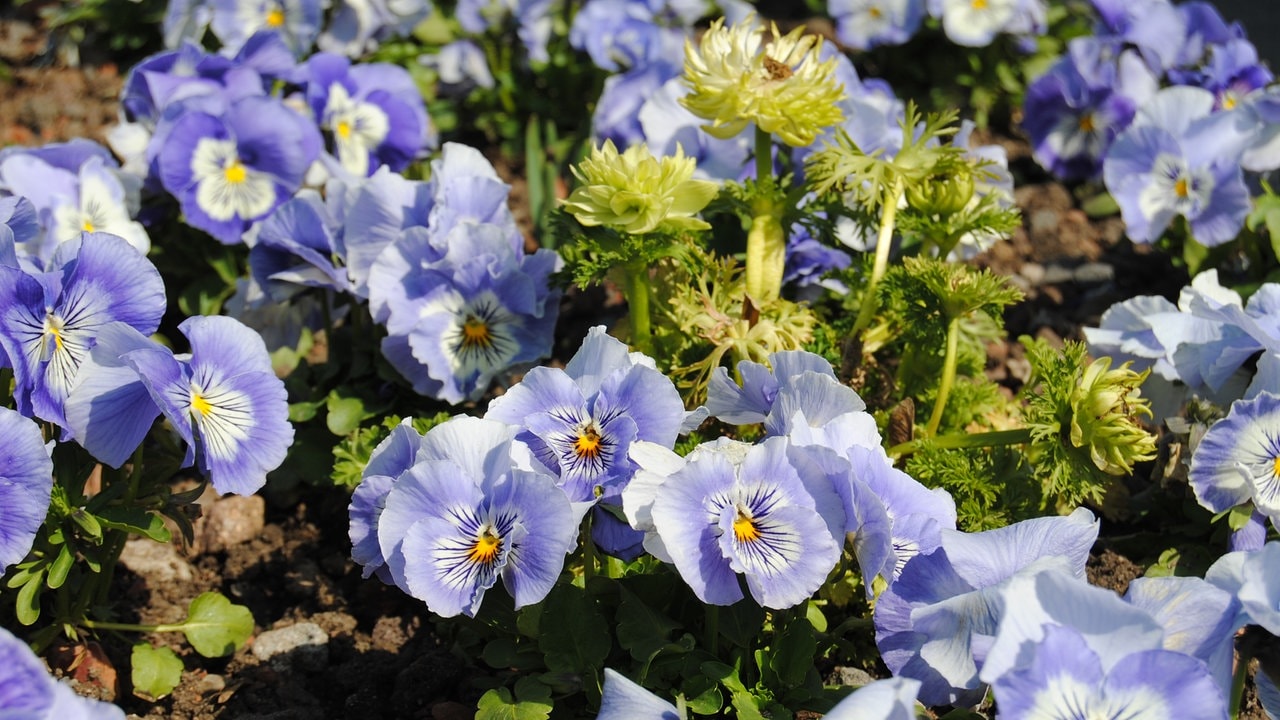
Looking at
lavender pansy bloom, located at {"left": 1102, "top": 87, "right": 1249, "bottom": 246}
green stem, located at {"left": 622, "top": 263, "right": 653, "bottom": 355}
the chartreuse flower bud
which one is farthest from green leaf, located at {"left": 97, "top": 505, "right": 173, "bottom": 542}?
lavender pansy bloom, located at {"left": 1102, "top": 87, "right": 1249, "bottom": 246}

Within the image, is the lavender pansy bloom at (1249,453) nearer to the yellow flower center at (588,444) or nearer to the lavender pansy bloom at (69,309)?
the yellow flower center at (588,444)

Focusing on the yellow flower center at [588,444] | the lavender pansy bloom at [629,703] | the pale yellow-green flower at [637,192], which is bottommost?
the lavender pansy bloom at [629,703]

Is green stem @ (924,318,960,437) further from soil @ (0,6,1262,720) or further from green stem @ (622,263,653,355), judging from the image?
green stem @ (622,263,653,355)

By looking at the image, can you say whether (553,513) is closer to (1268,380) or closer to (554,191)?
(1268,380)

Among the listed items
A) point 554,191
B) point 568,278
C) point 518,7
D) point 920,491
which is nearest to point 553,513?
point 920,491

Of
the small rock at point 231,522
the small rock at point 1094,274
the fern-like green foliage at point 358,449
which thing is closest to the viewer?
the fern-like green foliage at point 358,449

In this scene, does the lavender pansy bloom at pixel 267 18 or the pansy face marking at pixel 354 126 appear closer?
the pansy face marking at pixel 354 126

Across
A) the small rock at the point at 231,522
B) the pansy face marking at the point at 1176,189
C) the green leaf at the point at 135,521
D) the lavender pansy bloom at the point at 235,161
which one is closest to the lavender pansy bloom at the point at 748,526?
the green leaf at the point at 135,521
